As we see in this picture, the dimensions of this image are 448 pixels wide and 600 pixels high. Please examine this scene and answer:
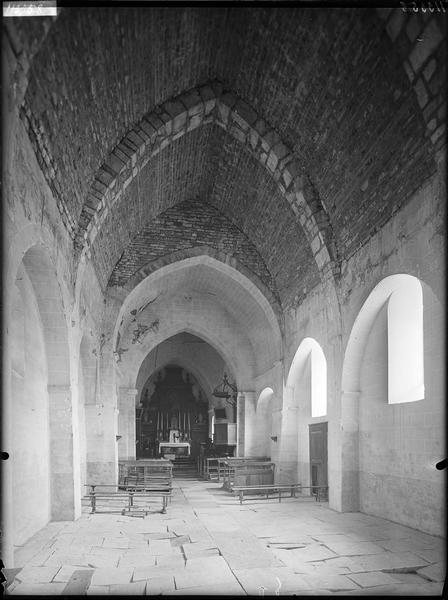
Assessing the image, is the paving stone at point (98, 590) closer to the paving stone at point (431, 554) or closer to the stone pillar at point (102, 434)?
the paving stone at point (431, 554)

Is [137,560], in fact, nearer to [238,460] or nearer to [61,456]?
[61,456]

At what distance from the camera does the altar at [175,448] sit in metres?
24.0

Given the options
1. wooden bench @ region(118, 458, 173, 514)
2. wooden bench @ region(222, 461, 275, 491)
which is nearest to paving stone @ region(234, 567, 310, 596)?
wooden bench @ region(118, 458, 173, 514)

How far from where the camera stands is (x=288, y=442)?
14.3m

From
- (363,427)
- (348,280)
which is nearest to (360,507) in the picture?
(363,427)

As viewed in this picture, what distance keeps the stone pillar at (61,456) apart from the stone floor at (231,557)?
0.31 metres

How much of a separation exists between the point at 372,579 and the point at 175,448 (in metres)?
19.9

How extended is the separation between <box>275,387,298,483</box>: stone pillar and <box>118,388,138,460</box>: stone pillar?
5.19 m

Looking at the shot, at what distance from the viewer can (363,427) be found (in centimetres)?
995

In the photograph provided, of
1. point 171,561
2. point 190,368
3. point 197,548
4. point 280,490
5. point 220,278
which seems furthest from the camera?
point 190,368

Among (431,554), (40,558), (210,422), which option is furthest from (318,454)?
(210,422)

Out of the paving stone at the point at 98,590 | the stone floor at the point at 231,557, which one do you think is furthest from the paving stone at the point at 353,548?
the paving stone at the point at 98,590

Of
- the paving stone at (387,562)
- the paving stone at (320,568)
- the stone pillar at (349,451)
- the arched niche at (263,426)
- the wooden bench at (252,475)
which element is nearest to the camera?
the paving stone at (320,568)

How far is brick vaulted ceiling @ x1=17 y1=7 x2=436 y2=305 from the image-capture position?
21.5 feet
